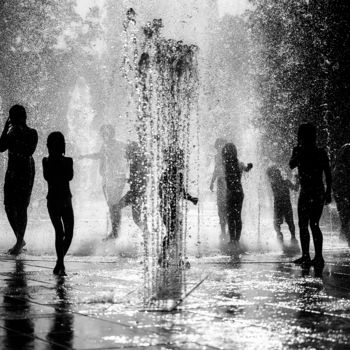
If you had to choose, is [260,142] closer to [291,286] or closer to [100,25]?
[100,25]

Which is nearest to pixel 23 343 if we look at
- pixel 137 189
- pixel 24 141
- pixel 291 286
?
pixel 291 286

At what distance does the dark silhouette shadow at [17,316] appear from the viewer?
4457 millimetres

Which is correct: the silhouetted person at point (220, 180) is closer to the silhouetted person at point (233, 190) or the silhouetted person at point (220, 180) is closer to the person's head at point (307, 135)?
the silhouetted person at point (233, 190)

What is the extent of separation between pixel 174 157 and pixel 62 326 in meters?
5.87

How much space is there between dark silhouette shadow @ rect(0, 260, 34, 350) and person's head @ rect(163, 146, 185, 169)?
3.14 m

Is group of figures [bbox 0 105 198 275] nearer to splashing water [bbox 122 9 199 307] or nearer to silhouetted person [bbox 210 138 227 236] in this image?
splashing water [bbox 122 9 199 307]

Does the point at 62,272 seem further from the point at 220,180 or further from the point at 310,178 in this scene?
the point at 220,180

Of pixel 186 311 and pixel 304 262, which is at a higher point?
pixel 304 262

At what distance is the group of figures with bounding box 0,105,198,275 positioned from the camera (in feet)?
29.6

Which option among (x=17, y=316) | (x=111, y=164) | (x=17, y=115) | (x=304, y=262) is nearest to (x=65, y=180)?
(x=17, y=115)

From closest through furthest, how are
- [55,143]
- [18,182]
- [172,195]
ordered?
[55,143] → [172,195] → [18,182]

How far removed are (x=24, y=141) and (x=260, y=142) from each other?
29.9 m

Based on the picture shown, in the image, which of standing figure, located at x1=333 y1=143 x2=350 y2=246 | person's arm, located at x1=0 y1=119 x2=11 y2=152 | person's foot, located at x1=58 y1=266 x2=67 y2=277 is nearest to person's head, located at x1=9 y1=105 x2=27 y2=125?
person's arm, located at x1=0 y1=119 x2=11 y2=152

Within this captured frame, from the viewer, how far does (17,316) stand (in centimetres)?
542
